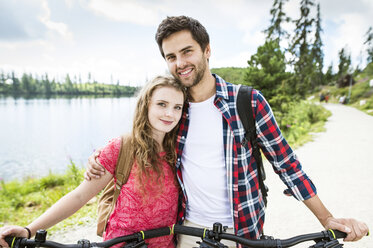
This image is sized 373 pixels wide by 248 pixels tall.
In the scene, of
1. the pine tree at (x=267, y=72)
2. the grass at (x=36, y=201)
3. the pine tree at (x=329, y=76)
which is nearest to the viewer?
the grass at (x=36, y=201)

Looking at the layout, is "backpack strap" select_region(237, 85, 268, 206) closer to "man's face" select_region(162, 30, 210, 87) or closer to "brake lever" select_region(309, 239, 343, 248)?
"man's face" select_region(162, 30, 210, 87)

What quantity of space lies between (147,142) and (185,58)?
2.33 ft

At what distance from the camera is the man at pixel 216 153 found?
1528 mm

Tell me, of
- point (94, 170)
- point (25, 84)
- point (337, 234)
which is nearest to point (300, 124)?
point (337, 234)

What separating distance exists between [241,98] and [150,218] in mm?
1042

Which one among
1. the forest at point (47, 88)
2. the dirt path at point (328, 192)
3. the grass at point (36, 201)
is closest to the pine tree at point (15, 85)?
the forest at point (47, 88)

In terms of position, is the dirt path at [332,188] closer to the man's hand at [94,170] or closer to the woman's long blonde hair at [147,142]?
the woman's long blonde hair at [147,142]

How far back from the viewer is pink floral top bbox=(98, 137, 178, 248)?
152cm

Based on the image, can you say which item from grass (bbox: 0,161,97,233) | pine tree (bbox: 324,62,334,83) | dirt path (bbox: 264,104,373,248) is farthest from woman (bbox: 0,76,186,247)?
pine tree (bbox: 324,62,334,83)

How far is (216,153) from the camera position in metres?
1.61

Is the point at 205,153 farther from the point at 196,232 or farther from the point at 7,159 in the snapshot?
the point at 7,159

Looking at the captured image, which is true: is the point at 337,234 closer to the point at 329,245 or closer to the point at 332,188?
the point at 329,245

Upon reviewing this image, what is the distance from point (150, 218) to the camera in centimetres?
154

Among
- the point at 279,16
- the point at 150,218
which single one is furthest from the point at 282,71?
the point at 279,16
